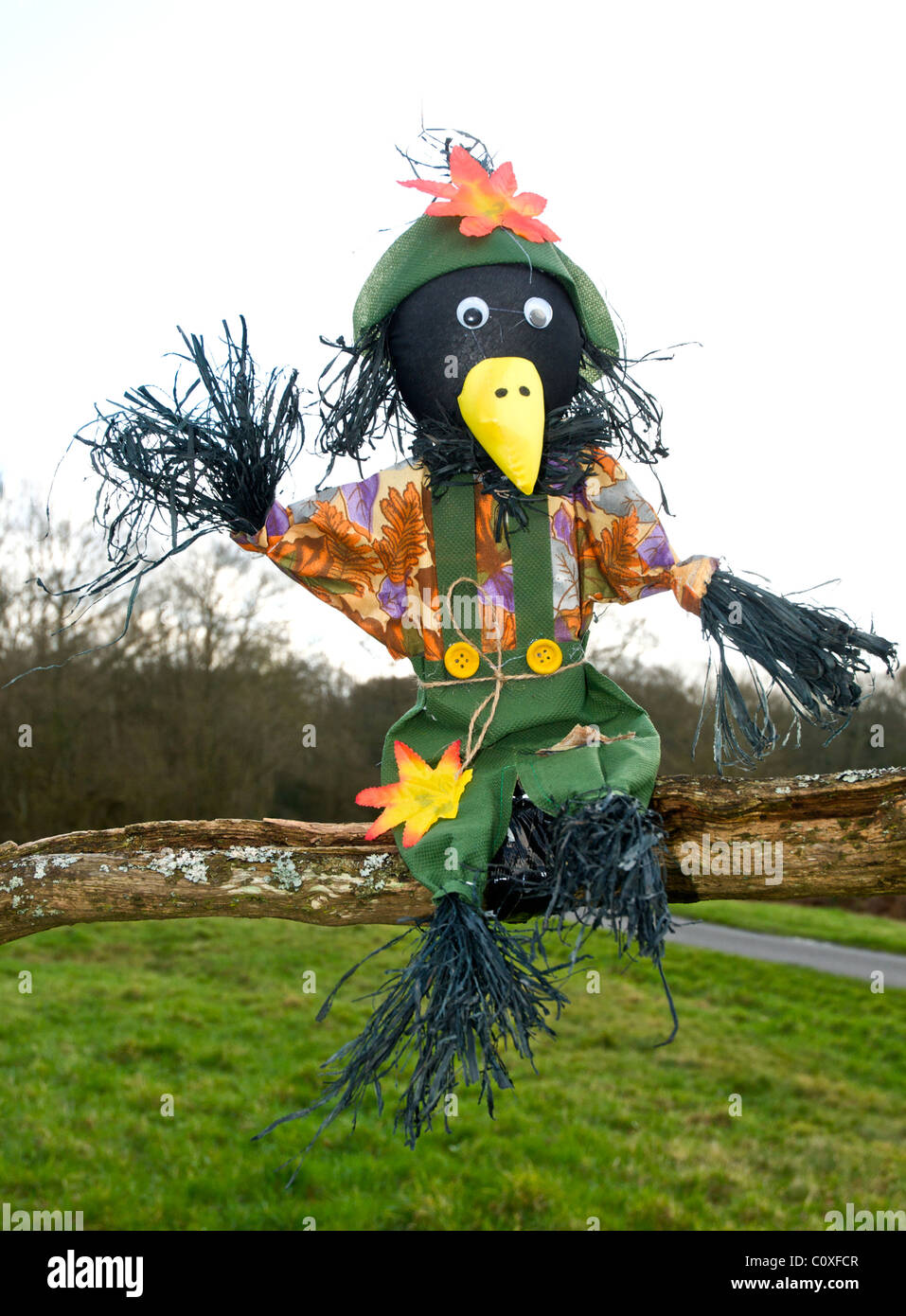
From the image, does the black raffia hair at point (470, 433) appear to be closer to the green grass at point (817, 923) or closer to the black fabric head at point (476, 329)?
the black fabric head at point (476, 329)

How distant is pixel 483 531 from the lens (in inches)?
76.4

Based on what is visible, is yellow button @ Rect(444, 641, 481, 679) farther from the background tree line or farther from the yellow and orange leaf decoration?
the background tree line

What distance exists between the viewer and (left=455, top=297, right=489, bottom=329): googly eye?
1925 millimetres

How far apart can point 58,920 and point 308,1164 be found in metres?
2.87

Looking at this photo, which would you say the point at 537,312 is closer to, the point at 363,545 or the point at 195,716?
the point at 363,545

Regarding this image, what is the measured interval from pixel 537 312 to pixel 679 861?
3.73ft

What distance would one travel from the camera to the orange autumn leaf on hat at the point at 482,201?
1.91 meters

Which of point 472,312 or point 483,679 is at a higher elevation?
point 472,312

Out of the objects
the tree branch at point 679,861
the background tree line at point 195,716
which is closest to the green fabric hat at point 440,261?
the tree branch at point 679,861

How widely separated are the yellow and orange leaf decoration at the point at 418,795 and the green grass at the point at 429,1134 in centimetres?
216

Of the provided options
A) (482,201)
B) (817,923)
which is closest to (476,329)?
(482,201)

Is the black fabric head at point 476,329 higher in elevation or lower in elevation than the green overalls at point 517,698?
higher

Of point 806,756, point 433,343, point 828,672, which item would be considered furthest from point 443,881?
point 806,756
